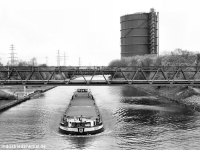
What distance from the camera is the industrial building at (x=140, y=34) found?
150 m

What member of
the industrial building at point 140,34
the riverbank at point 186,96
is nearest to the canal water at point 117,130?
the riverbank at point 186,96

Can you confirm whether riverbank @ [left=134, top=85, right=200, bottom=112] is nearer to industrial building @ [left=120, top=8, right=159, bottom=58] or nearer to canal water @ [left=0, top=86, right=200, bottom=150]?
canal water @ [left=0, top=86, right=200, bottom=150]

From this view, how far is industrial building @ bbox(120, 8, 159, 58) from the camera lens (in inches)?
5920

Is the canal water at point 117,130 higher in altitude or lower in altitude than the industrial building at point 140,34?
lower

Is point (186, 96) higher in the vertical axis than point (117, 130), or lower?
higher

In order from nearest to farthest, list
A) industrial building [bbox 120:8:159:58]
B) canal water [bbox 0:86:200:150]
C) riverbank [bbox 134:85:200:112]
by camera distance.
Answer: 1. canal water [bbox 0:86:200:150]
2. riverbank [bbox 134:85:200:112]
3. industrial building [bbox 120:8:159:58]

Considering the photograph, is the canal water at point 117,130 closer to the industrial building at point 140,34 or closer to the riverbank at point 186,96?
the riverbank at point 186,96

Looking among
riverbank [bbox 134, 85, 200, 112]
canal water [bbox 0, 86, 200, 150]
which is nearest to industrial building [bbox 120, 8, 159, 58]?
riverbank [bbox 134, 85, 200, 112]

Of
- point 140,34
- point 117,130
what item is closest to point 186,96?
point 117,130

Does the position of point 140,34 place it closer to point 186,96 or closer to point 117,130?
point 186,96

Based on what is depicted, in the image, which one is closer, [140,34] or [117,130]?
[117,130]

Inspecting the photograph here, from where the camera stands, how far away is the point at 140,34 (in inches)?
5925

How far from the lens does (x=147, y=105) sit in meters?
65.8

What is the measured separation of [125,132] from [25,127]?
1495cm
